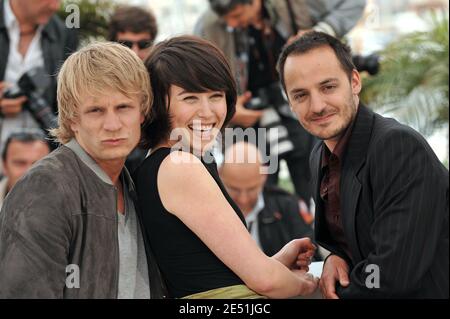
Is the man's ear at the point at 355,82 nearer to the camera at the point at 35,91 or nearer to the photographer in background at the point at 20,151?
the camera at the point at 35,91

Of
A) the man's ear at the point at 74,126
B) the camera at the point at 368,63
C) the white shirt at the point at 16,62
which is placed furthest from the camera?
the camera at the point at 368,63

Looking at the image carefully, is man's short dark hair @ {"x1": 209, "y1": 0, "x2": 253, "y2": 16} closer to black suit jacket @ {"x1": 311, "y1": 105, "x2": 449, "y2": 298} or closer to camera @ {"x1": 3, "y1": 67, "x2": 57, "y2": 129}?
camera @ {"x1": 3, "y1": 67, "x2": 57, "y2": 129}

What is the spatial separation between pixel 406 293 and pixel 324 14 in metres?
3.22

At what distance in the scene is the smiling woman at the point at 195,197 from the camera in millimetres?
2789

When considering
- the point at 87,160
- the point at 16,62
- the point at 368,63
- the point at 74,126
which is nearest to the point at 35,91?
the point at 16,62

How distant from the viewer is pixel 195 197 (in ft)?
9.10

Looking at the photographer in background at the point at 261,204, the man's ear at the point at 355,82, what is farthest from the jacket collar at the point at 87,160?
the photographer in background at the point at 261,204

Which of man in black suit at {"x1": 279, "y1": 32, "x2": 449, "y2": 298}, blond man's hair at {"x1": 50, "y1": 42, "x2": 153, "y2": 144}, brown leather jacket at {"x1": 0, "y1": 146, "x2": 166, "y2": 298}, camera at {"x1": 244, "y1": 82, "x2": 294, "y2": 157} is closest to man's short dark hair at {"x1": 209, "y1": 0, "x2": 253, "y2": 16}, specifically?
camera at {"x1": 244, "y1": 82, "x2": 294, "y2": 157}

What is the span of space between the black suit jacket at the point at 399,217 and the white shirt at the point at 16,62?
3.08 m

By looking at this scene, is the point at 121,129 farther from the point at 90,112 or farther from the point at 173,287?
the point at 173,287

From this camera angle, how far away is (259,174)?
5.50 meters

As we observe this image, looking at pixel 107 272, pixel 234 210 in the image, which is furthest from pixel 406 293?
pixel 107 272

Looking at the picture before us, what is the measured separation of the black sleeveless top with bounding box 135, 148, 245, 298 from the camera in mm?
2854

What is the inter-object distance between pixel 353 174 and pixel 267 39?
2687 millimetres
